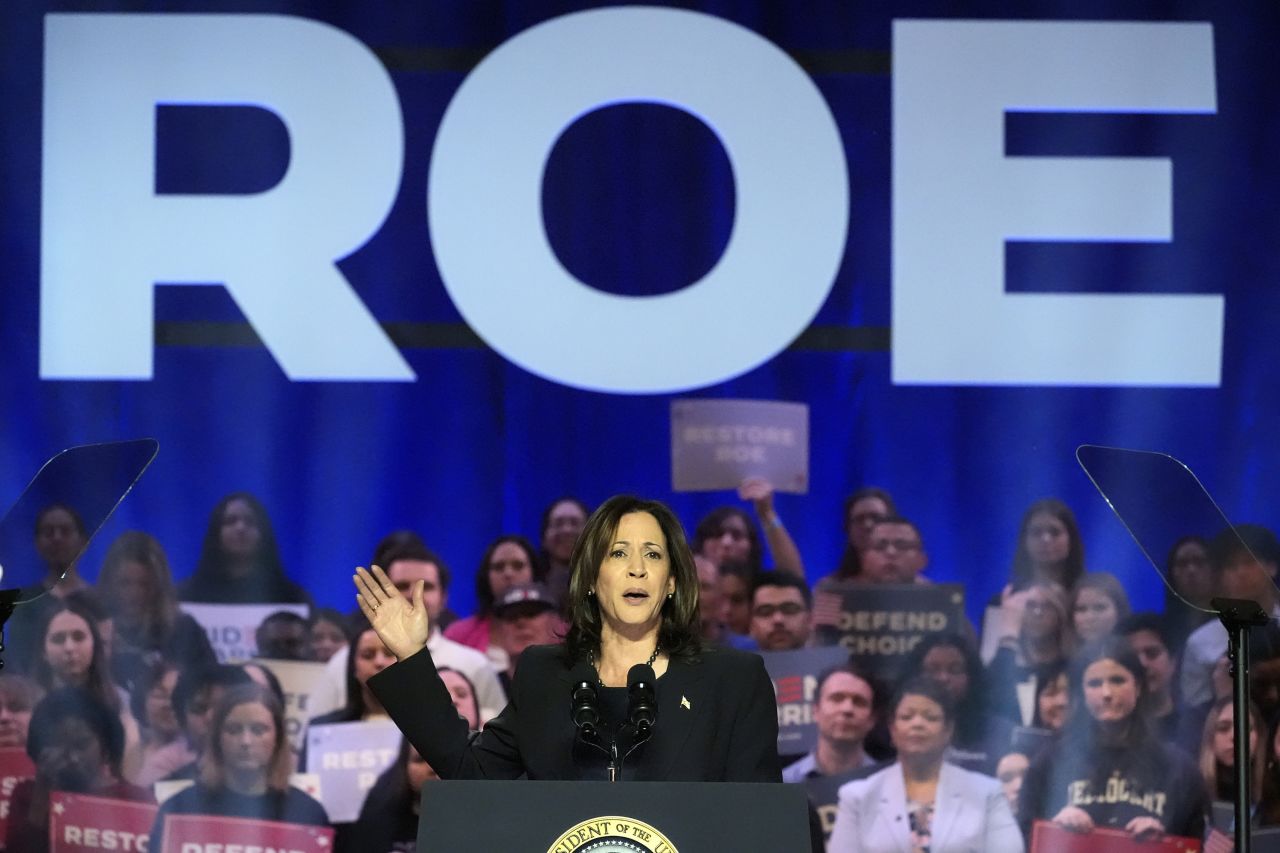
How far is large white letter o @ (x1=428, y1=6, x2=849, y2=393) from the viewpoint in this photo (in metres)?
4.57

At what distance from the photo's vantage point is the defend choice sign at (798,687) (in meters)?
4.43

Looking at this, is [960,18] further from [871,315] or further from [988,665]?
[988,665]

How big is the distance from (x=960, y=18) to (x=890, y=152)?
0.47 meters

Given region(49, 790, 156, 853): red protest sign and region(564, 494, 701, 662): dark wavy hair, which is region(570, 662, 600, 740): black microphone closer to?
region(564, 494, 701, 662): dark wavy hair

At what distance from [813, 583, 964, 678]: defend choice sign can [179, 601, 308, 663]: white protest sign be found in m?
1.60

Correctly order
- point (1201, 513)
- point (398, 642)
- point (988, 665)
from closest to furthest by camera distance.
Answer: point (398, 642) → point (1201, 513) → point (988, 665)

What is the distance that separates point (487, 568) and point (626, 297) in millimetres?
887

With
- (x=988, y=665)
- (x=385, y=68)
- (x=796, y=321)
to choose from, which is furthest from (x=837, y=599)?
(x=385, y=68)

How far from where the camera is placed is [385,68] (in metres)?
4.60

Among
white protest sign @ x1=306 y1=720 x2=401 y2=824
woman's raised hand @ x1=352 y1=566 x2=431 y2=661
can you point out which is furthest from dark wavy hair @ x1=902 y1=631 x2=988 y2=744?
woman's raised hand @ x1=352 y1=566 x2=431 y2=661

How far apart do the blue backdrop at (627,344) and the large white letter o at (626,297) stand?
4 cm

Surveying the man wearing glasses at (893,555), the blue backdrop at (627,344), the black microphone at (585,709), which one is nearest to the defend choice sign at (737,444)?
the blue backdrop at (627,344)

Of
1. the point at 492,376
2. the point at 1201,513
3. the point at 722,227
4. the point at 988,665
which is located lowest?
the point at 988,665

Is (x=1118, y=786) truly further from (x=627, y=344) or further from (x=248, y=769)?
(x=248, y=769)
